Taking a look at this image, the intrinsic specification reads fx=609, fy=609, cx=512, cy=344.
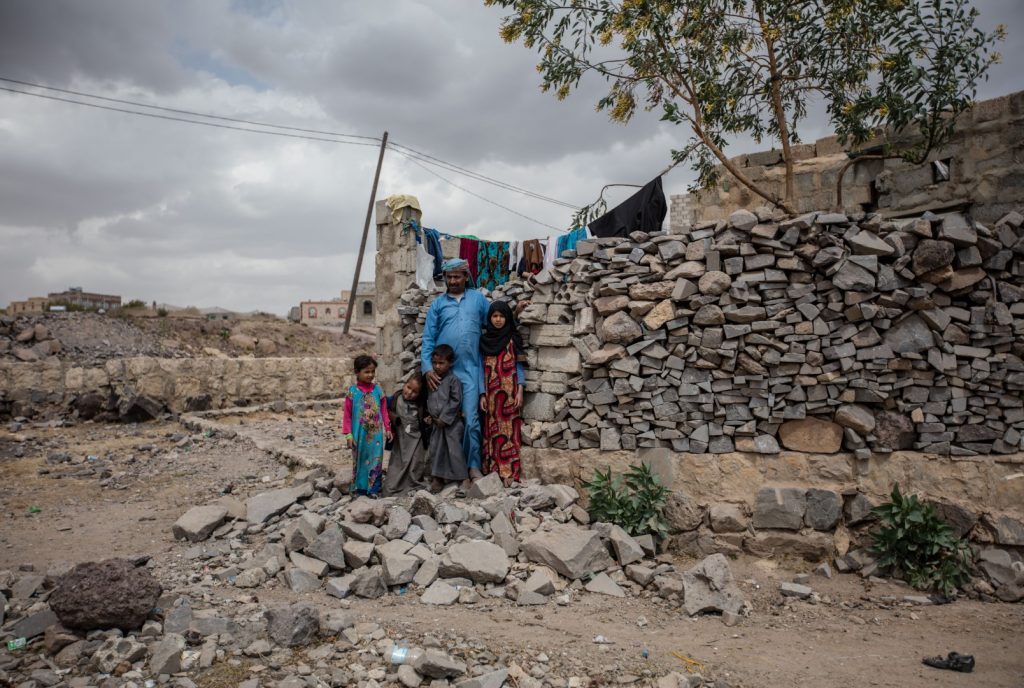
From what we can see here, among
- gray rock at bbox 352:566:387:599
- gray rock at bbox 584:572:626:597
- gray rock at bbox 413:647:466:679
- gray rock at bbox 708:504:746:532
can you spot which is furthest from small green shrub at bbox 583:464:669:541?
gray rock at bbox 413:647:466:679

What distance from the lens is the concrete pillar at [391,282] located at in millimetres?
7320

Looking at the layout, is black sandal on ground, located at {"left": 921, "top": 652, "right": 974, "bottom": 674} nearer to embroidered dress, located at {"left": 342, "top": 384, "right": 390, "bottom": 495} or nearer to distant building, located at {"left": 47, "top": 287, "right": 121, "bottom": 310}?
embroidered dress, located at {"left": 342, "top": 384, "right": 390, "bottom": 495}

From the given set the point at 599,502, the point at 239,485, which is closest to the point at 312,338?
the point at 239,485

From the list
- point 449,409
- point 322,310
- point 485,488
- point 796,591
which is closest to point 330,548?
point 485,488

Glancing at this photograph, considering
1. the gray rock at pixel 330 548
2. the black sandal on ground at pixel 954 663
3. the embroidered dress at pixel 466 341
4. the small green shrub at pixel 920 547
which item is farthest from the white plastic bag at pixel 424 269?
the black sandal on ground at pixel 954 663

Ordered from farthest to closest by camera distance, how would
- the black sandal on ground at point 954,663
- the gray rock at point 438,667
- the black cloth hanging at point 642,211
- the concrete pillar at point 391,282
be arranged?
the concrete pillar at point 391,282
the black cloth hanging at point 642,211
the black sandal on ground at point 954,663
the gray rock at point 438,667

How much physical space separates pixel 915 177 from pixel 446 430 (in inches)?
237

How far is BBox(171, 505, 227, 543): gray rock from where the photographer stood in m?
5.32

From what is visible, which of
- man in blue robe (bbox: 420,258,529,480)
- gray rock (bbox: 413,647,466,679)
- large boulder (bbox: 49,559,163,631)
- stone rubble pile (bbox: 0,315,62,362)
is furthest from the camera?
stone rubble pile (bbox: 0,315,62,362)

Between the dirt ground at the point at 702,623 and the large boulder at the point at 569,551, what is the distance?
0.82ft

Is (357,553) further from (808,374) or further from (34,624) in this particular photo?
(808,374)

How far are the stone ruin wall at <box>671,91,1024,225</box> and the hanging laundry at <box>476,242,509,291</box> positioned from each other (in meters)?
2.03

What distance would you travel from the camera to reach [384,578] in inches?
173

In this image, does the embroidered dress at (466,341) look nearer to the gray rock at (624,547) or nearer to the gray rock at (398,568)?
the gray rock at (398,568)
